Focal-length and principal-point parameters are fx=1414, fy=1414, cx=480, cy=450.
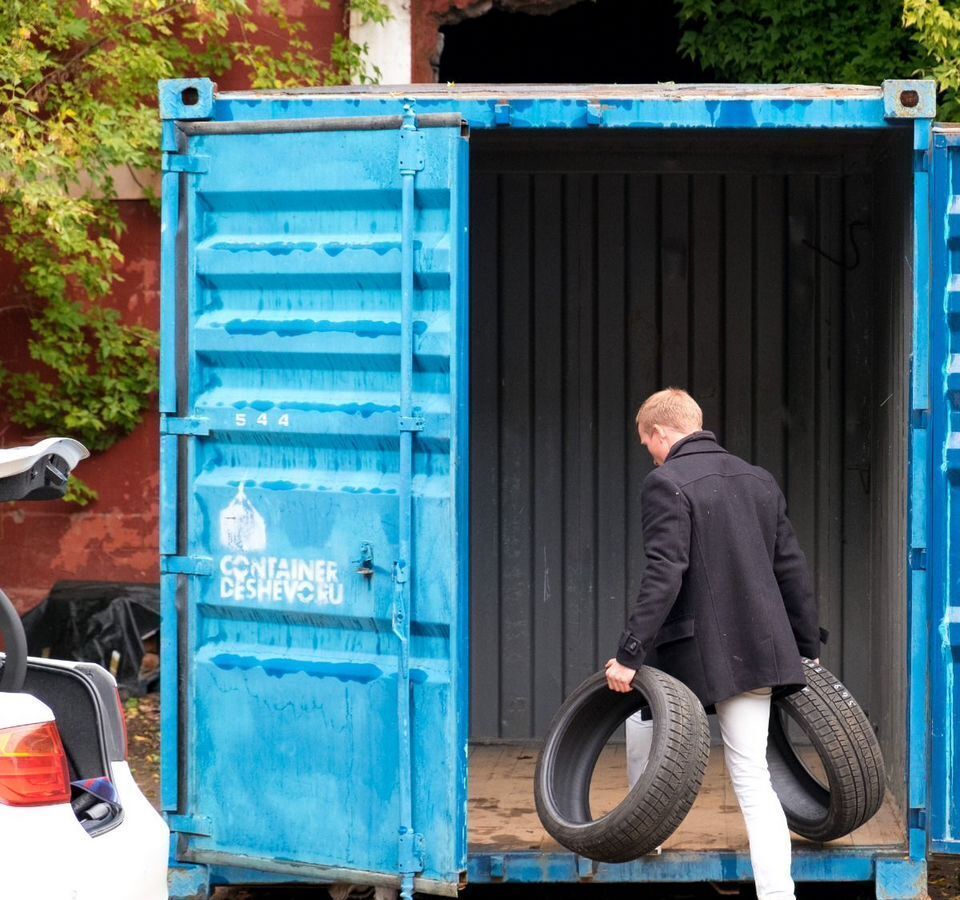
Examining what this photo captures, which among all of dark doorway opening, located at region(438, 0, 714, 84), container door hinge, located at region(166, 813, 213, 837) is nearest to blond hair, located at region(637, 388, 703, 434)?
container door hinge, located at region(166, 813, 213, 837)

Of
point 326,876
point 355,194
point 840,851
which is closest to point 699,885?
point 840,851

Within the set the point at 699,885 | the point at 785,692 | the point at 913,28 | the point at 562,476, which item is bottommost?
the point at 699,885

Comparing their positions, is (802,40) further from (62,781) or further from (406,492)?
(62,781)

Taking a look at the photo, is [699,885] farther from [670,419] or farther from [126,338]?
[126,338]

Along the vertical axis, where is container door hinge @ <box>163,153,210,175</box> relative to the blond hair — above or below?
above

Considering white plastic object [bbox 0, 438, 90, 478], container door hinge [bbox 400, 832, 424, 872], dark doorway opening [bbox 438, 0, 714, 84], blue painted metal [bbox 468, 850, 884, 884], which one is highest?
dark doorway opening [bbox 438, 0, 714, 84]

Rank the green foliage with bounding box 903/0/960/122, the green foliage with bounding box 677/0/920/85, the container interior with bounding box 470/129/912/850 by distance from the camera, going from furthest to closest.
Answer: the green foliage with bounding box 677/0/920/85 < the green foliage with bounding box 903/0/960/122 < the container interior with bounding box 470/129/912/850

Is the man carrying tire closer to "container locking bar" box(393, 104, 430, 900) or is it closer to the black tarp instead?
"container locking bar" box(393, 104, 430, 900)

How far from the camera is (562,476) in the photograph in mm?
7586

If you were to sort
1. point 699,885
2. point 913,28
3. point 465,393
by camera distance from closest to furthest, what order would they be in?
point 465,393, point 699,885, point 913,28

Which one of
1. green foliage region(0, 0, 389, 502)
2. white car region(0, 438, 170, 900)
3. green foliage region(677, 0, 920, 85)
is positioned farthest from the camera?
green foliage region(677, 0, 920, 85)

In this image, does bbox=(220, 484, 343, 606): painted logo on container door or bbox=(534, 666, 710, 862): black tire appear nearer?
bbox=(534, 666, 710, 862): black tire

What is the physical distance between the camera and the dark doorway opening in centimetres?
1134

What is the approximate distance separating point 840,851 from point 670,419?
5.89 feet
